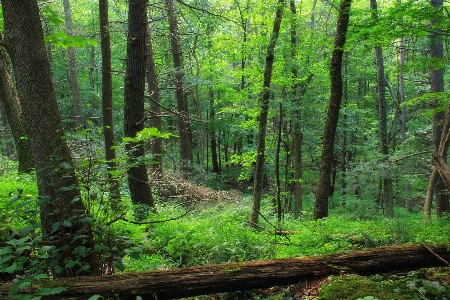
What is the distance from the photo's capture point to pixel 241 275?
3.38 meters

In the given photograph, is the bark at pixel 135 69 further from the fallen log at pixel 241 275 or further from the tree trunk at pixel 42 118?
the fallen log at pixel 241 275

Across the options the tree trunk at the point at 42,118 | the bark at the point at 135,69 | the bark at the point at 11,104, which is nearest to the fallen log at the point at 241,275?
the tree trunk at the point at 42,118

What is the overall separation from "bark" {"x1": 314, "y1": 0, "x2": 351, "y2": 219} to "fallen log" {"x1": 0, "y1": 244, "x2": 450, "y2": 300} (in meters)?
4.89

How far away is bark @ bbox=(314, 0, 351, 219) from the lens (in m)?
7.90

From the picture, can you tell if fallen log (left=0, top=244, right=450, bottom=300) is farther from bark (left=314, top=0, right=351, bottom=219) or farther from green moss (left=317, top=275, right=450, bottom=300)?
bark (left=314, top=0, right=351, bottom=219)

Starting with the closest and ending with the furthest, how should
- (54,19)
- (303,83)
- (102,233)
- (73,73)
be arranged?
(102,233) → (54,19) → (303,83) → (73,73)

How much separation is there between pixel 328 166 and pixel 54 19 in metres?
6.98

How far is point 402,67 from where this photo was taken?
7.88m

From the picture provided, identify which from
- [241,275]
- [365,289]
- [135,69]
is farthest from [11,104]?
[365,289]

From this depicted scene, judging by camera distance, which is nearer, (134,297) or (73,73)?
(134,297)

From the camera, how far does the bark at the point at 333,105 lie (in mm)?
7902

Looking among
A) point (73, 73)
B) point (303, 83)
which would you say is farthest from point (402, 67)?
point (73, 73)

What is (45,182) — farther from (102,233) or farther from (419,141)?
(419,141)

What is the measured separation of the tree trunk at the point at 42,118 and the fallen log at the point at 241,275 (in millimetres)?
564
